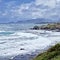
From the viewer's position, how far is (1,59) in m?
26.5

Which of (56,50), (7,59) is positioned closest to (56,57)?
(56,50)

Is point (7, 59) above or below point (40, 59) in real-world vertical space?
below

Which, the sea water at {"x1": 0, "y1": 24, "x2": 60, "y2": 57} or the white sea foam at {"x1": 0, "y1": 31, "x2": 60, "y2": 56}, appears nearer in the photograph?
the sea water at {"x1": 0, "y1": 24, "x2": 60, "y2": 57}

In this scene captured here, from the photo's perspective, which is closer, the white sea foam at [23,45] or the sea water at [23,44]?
the sea water at [23,44]

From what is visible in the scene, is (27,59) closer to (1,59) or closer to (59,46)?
(1,59)

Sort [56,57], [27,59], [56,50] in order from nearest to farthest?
[56,57]
[56,50]
[27,59]

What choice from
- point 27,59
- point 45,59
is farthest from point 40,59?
point 27,59

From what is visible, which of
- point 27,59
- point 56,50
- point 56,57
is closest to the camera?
point 56,57

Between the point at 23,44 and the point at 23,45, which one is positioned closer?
the point at 23,45

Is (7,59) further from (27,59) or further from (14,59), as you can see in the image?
(27,59)

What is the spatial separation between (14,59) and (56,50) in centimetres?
950

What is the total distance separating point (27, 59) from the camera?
83.0 ft

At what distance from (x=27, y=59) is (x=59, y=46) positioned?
7.86 m

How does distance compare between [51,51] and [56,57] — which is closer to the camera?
[56,57]
